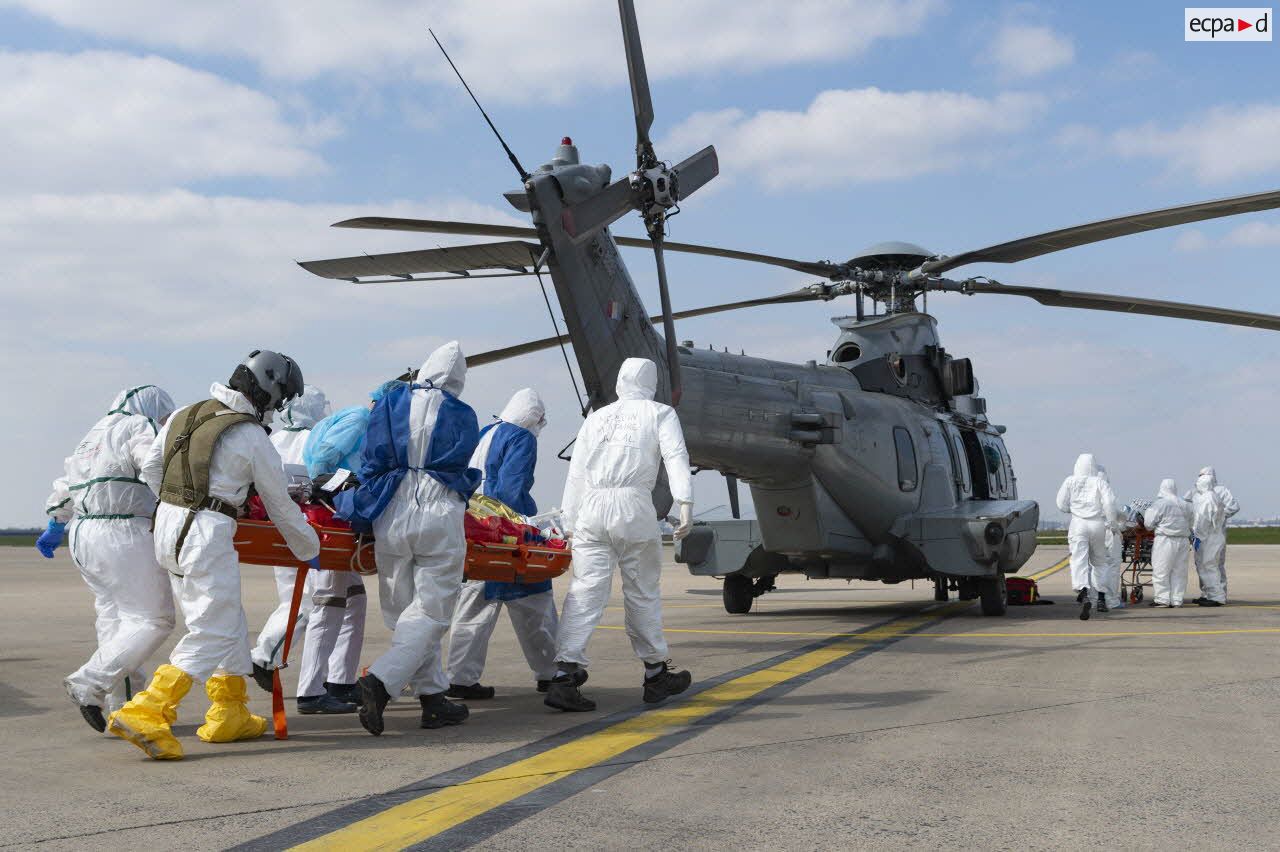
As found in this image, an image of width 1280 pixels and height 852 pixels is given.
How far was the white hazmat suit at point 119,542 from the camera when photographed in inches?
237

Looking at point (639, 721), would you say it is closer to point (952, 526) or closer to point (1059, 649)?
point (1059, 649)

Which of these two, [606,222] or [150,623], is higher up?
[606,222]

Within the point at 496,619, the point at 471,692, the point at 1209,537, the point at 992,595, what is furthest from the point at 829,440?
the point at 1209,537

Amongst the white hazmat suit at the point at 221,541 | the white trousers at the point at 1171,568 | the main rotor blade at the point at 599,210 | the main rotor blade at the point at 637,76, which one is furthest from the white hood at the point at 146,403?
the white trousers at the point at 1171,568

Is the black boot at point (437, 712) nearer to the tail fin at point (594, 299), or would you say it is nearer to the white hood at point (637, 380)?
the white hood at point (637, 380)

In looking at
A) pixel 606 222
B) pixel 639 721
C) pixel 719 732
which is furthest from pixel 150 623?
pixel 606 222

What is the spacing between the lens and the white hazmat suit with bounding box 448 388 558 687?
7430 millimetres

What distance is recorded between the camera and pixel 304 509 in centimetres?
643

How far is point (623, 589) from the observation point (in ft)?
22.4

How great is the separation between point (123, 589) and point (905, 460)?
9.52 m

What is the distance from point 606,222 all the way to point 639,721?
439 cm

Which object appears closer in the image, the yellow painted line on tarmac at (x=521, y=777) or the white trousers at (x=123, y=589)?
the yellow painted line on tarmac at (x=521, y=777)

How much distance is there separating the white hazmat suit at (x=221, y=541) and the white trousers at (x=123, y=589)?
18.7 inches

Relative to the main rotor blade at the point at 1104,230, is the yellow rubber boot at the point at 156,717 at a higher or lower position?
lower
